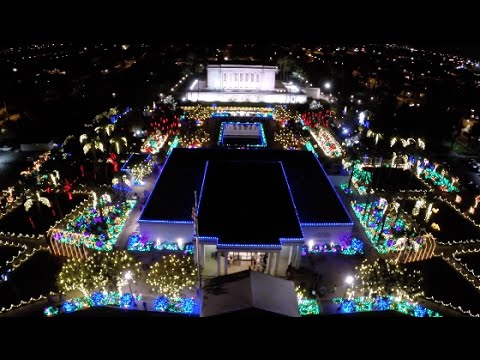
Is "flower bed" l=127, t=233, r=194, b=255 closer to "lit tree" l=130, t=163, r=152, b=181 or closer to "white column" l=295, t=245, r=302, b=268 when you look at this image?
"white column" l=295, t=245, r=302, b=268

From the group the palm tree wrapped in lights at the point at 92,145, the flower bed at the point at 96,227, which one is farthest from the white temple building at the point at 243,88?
the flower bed at the point at 96,227

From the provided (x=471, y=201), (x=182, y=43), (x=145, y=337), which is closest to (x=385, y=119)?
(x=471, y=201)

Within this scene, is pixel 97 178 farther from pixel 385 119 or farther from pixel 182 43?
pixel 385 119

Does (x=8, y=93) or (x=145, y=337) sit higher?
(x=145, y=337)

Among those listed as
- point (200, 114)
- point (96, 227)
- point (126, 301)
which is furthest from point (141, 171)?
point (200, 114)

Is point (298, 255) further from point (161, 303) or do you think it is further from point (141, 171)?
point (141, 171)
